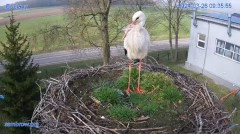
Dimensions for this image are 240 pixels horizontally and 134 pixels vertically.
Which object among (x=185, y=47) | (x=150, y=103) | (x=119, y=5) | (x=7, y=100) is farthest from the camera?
(x=185, y=47)

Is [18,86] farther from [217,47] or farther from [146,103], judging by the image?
[217,47]

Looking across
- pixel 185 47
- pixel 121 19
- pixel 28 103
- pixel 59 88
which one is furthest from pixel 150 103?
pixel 185 47

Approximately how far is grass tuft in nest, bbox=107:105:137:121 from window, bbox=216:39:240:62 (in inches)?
524

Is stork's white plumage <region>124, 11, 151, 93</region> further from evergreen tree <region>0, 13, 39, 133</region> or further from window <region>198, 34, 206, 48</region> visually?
window <region>198, 34, 206, 48</region>

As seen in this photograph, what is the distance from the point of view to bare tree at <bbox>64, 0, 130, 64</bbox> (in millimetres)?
14570

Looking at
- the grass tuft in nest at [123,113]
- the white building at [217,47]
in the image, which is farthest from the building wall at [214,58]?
the grass tuft in nest at [123,113]

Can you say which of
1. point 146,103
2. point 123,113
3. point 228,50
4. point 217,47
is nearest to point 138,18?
point 146,103

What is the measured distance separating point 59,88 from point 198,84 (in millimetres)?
2251

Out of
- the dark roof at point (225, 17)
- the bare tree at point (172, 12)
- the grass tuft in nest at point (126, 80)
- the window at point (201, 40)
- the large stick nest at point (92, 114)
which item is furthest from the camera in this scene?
the bare tree at point (172, 12)

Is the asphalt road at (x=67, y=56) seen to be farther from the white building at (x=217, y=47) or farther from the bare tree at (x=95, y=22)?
the bare tree at (x=95, y=22)

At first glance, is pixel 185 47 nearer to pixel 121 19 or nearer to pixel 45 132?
pixel 121 19

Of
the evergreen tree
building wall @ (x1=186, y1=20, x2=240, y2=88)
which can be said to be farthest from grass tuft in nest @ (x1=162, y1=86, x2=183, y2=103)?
building wall @ (x1=186, y1=20, x2=240, y2=88)

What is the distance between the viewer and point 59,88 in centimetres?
546

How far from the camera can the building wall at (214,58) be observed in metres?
17.1
